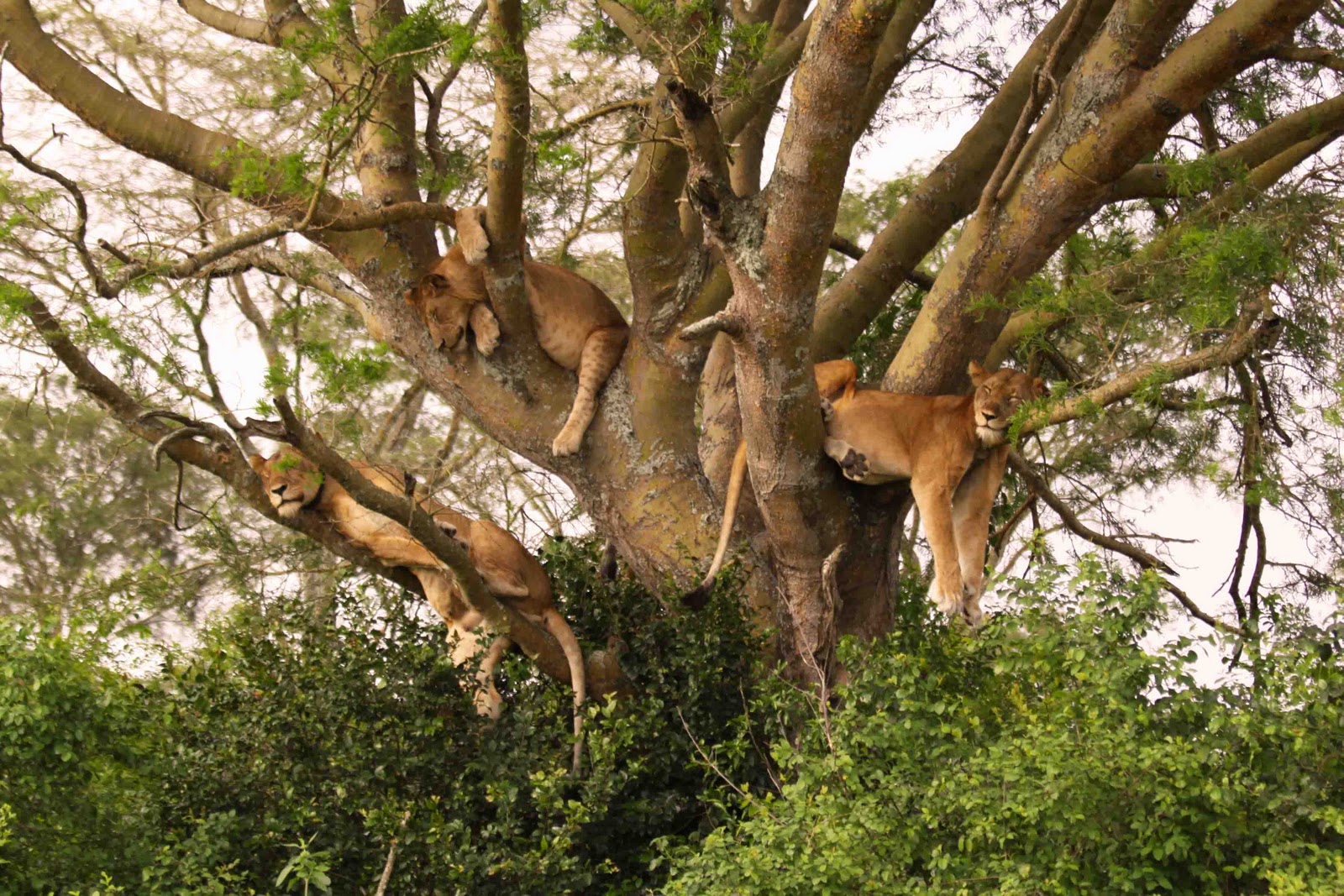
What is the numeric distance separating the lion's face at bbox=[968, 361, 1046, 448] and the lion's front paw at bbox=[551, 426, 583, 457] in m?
2.17

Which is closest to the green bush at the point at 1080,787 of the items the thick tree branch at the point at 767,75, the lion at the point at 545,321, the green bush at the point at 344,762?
the green bush at the point at 344,762

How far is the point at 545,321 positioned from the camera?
26.1 feet

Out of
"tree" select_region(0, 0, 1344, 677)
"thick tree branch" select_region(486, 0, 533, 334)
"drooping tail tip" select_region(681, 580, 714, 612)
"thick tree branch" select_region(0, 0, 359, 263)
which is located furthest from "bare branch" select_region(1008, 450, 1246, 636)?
"thick tree branch" select_region(0, 0, 359, 263)

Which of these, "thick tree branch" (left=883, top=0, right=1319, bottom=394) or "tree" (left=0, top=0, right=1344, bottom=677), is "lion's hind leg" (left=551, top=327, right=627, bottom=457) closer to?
"tree" (left=0, top=0, right=1344, bottom=677)

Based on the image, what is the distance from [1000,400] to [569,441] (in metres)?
2.34

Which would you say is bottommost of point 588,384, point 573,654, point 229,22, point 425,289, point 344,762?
point 344,762

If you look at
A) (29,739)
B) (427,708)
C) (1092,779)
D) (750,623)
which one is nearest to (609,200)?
(750,623)

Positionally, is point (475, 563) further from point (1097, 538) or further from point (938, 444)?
point (1097, 538)

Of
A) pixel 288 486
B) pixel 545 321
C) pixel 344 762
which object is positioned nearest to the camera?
pixel 344 762

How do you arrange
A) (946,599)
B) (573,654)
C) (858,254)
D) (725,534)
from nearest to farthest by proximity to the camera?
(946,599)
(573,654)
(725,534)
(858,254)

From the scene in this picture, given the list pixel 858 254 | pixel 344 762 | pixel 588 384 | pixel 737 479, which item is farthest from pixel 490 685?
pixel 858 254

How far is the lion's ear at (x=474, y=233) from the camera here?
739cm

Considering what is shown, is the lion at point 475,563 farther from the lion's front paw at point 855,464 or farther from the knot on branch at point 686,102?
the knot on branch at point 686,102

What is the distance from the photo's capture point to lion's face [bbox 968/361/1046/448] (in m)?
6.73
